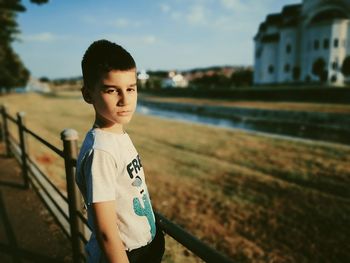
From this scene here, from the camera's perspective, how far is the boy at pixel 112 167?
1.43 metres

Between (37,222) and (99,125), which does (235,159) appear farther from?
(99,125)

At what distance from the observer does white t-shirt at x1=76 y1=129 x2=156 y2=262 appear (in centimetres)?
144

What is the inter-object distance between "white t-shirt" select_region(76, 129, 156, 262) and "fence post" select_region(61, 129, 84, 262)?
1303 millimetres

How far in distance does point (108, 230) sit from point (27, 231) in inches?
125

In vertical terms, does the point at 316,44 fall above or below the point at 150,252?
above

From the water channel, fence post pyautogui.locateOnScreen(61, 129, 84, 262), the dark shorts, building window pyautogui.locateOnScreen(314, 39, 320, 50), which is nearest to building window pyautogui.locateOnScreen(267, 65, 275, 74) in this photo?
building window pyautogui.locateOnScreen(314, 39, 320, 50)

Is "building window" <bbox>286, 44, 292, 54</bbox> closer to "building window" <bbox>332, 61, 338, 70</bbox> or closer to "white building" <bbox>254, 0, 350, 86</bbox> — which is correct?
"white building" <bbox>254, 0, 350, 86</bbox>

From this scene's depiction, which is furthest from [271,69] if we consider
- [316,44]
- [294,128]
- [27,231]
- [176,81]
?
[176,81]

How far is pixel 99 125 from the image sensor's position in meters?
Result: 1.63

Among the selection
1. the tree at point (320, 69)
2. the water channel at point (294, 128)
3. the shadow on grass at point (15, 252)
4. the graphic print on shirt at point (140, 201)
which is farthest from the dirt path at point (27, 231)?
the tree at point (320, 69)

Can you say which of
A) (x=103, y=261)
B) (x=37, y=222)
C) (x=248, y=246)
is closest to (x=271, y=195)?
(x=248, y=246)

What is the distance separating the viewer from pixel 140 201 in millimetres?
1670

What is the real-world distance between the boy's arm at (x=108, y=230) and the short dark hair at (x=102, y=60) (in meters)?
0.64

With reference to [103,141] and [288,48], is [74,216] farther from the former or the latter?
[288,48]
